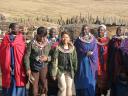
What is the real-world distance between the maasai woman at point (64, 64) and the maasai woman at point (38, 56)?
22 cm

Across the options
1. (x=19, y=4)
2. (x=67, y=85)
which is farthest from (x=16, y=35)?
(x=19, y=4)

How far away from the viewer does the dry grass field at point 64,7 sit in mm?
46188

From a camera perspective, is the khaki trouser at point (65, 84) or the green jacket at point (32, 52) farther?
the khaki trouser at point (65, 84)

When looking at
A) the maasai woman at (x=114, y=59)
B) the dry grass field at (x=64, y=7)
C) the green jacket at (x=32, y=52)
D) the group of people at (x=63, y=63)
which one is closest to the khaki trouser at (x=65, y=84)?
the group of people at (x=63, y=63)

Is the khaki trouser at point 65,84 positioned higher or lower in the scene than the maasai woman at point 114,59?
lower

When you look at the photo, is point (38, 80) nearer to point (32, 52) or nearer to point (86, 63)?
point (32, 52)

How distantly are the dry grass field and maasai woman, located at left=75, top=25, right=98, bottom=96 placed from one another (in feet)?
109

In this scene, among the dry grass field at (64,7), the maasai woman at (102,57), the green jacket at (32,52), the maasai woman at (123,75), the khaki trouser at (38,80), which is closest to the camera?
the maasai woman at (123,75)

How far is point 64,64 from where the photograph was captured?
10.5 m

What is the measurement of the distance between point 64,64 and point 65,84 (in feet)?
1.45

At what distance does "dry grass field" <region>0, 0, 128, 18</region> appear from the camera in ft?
152

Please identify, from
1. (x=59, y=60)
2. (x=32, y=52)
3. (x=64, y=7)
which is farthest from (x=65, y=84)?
(x=64, y=7)

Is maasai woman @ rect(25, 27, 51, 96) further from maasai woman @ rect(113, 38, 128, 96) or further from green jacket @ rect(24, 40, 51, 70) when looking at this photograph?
maasai woman @ rect(113, 38, 128, 96)

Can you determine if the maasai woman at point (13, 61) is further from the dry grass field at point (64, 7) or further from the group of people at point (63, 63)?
the dry grass field at point (64, 7)
